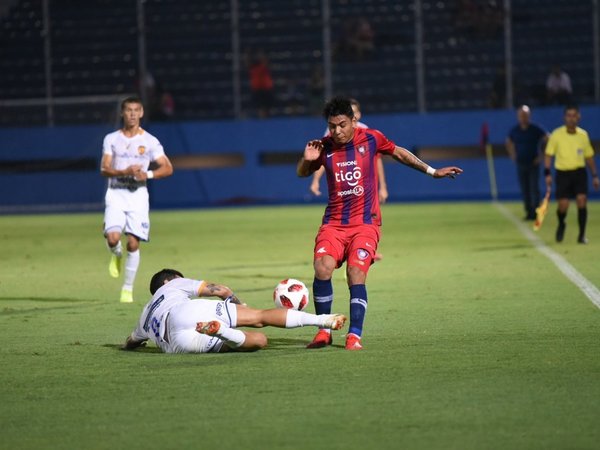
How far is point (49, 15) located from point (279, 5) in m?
6.18

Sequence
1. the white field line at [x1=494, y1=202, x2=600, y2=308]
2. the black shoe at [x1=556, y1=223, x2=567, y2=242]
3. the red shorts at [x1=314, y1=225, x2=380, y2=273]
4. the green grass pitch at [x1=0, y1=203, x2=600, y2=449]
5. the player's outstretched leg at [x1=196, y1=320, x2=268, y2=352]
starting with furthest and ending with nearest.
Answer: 1. the black shoe at [x1=556, y1=223, x2=567, y2=242]
2. the white field line at [x1=494, y1=202, x2=600, y2=308]
3. the red shorts at [x1=314, y1=225, x2=380, y2=273]
4. the player's outstretched leg at [x1=196, y1=320, x2=268, y2=352]
5. the green grass pitch at [x1=0, y1=203, x2=600, y2=449]

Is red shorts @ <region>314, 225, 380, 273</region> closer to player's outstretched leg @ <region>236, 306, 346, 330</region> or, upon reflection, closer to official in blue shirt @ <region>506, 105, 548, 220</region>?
player's outstretched leg @ <region>236, 306, 346, 330</region>

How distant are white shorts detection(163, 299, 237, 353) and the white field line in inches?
168

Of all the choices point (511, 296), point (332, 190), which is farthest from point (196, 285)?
point (511, 296)

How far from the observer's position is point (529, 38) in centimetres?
3228

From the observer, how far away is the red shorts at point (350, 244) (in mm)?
9422

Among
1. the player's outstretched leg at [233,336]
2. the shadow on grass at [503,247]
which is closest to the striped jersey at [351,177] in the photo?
the player's outstretched leg at [233,336]

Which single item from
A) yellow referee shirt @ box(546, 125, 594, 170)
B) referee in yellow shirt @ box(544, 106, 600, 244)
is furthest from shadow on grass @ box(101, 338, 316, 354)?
yellow referee shirt @ box(546, 125, 594, 170)

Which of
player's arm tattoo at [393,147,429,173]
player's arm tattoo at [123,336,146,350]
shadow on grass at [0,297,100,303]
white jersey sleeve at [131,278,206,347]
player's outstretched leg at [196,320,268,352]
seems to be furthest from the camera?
shadow on grass at [0,297,100,303]

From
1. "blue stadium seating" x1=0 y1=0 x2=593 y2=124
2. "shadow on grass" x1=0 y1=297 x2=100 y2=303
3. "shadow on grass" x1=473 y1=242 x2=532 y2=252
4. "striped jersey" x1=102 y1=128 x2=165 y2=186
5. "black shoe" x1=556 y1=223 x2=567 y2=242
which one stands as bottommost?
"shadow on grass" x1=473 y1=242 x2=532 y2=252

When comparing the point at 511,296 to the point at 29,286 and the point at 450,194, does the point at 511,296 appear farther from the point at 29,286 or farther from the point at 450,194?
the point at 450,194

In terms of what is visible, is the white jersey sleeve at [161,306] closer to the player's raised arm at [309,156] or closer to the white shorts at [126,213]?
the player's raised arm at [309,156]

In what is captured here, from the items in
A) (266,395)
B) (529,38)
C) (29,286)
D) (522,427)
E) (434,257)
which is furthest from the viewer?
(529,38)

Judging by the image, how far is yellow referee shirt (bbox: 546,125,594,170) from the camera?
64.6 feet
